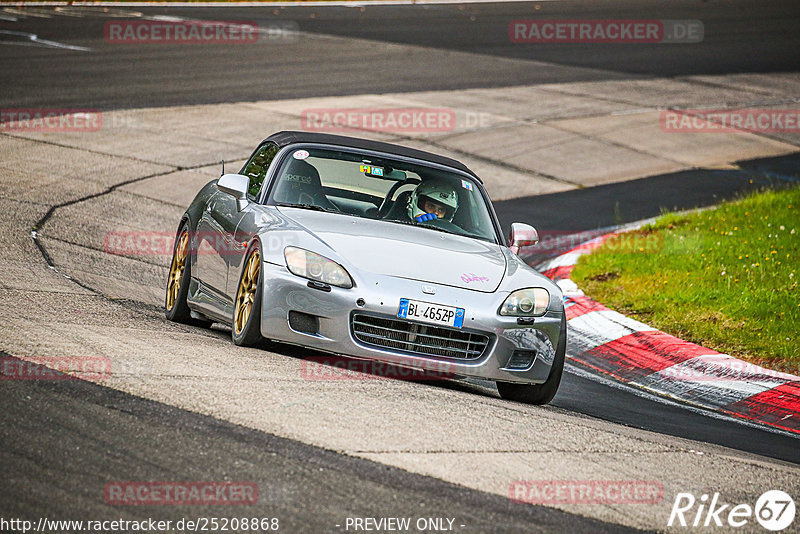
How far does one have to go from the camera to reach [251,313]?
687 centimetres

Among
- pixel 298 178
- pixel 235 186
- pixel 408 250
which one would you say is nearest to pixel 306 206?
pixel 298 178

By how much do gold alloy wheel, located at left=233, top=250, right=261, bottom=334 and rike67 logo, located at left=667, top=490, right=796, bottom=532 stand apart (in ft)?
9.91

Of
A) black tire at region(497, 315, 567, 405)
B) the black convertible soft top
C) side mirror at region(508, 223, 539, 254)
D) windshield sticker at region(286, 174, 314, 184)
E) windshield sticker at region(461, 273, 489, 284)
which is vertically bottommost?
black tire at region(497, 315, 567, 405)

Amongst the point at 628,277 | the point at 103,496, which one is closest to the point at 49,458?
the point at 103,496

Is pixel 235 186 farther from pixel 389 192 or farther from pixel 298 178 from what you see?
pixel 389 192

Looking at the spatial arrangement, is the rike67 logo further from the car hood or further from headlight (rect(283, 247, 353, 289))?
headlight (rect(283, 247, 353, 289))

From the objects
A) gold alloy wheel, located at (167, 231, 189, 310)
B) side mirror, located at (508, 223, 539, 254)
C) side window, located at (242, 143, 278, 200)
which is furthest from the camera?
gold alloy wheel, located at (167, 231, 189, 310)

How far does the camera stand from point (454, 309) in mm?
6703

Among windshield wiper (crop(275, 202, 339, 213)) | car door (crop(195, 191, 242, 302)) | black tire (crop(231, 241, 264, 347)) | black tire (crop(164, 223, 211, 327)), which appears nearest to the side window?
car door (crop(195, 191, 242, 302))

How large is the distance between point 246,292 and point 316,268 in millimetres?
606

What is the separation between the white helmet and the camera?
8164mm

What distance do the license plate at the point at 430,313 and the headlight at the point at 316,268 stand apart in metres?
0.36

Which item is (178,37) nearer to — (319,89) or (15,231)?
(319,89)

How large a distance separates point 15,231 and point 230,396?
592 centimetres
